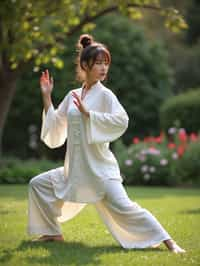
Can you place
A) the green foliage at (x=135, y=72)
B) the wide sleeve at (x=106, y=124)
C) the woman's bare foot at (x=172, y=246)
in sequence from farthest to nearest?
the green foliage at (x=135, y=72) < the wide sleeve at (x=106, y=124) < the woman's bare foot at (x=172, y=246)

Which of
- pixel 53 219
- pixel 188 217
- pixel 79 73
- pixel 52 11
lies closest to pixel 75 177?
pixel 53 219

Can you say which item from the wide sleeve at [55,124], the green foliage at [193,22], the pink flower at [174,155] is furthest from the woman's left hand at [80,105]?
the green foliage at [193,22]

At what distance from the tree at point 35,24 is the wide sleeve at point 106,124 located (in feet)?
23.4

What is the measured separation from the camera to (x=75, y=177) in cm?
640

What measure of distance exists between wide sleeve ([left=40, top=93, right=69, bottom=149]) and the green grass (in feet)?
3.41

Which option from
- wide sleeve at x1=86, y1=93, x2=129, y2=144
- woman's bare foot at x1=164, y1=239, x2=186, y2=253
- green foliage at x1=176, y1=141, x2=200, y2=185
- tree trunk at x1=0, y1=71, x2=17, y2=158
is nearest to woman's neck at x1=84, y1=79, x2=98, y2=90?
wide sleeve at x1=86, y1=93, x2=129, y2=144

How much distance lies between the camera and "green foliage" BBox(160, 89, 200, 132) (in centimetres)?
1820

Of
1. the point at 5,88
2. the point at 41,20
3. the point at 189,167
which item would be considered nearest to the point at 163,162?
the point at 189,167

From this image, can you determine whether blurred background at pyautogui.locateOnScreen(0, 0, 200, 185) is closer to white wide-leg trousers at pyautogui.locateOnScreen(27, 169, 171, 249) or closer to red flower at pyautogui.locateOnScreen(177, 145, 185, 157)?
red flower at pyautogui.locateOnScreen(177, 145, 185, 157)

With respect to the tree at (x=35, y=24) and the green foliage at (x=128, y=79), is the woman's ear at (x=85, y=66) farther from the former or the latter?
the green foliage at (x=128, y=79)

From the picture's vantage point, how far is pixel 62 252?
6.11 m

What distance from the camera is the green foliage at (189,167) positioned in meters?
12.9

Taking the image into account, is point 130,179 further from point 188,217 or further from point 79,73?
point 79,73

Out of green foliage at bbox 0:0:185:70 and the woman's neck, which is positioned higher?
green foliage at bbox 0:0:185:70
